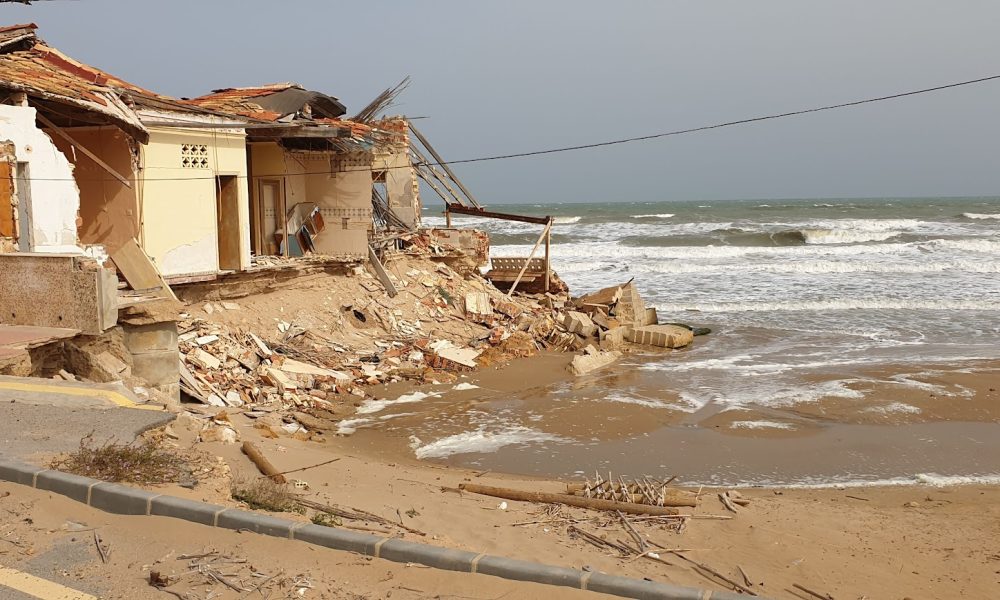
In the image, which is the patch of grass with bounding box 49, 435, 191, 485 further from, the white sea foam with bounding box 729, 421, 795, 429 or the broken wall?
the broken wall

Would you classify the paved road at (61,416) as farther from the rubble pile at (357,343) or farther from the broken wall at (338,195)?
the broken wall at (338,195)

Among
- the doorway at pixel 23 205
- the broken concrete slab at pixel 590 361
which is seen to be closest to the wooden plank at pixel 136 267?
the doorway at pixel 23 205

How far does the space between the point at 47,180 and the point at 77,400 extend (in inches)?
183

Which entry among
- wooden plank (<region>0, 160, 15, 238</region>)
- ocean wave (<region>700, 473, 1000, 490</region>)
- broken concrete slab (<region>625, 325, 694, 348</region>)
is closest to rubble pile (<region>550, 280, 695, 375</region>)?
broken concrete slab (<region>625, 325, 694, 348</region>)

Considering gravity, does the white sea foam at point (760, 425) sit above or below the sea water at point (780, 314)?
below

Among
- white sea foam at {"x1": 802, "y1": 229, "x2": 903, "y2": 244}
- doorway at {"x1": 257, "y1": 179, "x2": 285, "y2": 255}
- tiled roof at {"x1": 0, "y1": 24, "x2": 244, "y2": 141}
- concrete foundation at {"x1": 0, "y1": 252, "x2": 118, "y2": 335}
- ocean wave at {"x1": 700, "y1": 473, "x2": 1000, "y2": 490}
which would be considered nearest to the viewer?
ocean wave at {"x1": 700, "y1": 473, "x2": 1000, "y2": 490}

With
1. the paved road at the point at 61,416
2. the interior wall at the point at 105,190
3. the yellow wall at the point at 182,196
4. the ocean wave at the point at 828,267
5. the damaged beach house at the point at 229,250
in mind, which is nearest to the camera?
the paved road at the point at 61,416

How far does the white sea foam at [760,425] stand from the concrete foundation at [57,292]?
27.6ft

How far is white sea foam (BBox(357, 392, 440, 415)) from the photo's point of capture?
12.6 metres

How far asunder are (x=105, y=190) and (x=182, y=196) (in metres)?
1.19

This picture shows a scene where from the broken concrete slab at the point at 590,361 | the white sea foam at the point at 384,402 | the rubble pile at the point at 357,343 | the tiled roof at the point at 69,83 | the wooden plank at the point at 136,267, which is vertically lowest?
the white sea foam at the point at 384,402

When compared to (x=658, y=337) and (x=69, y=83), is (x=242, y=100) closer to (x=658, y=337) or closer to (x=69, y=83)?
(x=69, y=83)

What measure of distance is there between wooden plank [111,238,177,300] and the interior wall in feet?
2.56

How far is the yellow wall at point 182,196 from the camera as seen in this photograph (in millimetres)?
13586
